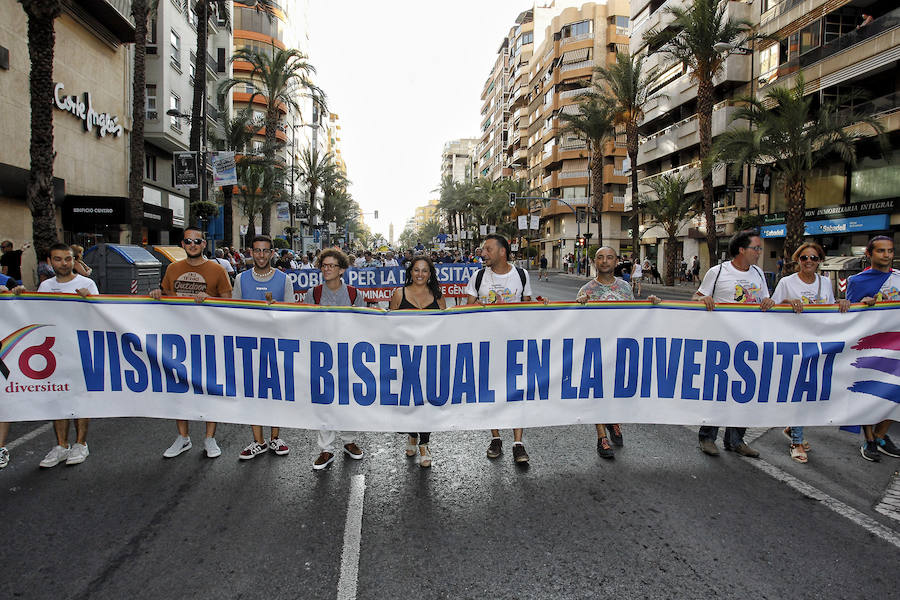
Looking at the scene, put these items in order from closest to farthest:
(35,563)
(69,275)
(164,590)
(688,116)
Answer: (164,590) < (35,563) < (69,275) < (688,116)

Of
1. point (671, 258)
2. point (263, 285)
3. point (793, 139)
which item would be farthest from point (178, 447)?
point (671, 258)

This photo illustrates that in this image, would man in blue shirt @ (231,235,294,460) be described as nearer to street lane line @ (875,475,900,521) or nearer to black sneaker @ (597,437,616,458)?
black sneaker @ (597,437,616,458)

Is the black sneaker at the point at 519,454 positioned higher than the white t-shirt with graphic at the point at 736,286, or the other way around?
the white t-shirt with graphic at the point at 736,286

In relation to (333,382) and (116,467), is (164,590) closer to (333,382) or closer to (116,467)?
(333,382)

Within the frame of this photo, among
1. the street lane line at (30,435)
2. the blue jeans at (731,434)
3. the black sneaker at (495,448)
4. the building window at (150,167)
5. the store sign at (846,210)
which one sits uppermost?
the building window at (150,167)

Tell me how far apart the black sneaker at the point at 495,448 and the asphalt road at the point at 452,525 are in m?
0.09

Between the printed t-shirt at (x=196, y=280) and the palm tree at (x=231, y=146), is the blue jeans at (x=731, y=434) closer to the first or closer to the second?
the printed t-shirt at (x=196, y=280)

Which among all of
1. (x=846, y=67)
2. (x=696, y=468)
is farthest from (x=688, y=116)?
(x=696, y=468)

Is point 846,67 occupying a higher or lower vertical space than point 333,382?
higher

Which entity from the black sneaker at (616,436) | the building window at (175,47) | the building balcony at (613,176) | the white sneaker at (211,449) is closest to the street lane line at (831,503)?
the black sneaker at (616,436)

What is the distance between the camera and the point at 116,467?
4.82 metres

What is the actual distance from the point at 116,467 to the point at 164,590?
2.22m

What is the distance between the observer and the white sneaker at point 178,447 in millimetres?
5056

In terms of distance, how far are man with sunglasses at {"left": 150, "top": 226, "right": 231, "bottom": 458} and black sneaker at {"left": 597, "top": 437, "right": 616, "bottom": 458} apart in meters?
3.45
